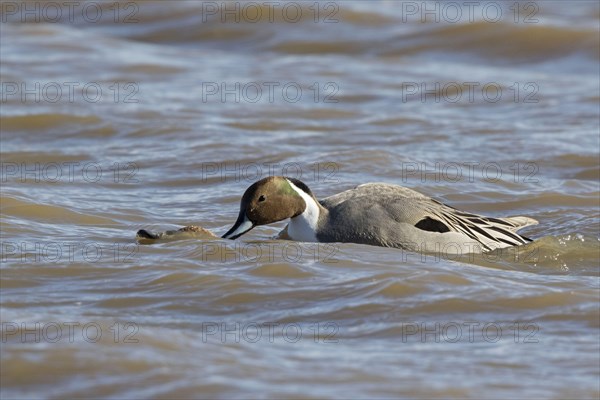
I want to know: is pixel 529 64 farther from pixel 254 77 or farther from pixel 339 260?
pixel 339 260

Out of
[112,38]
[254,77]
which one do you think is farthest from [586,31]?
[112,38]

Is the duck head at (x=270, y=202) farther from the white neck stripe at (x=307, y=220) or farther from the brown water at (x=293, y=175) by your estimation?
the brown water at (x=293, y=175)

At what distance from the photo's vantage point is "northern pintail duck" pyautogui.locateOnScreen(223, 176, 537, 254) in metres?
7.67

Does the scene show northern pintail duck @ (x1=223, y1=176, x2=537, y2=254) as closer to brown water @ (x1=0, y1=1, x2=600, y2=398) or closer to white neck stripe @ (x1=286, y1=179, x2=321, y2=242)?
white neck stripe @ (x1=286, y1=179, x2=321, y2=242)

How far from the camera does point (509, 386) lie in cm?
539

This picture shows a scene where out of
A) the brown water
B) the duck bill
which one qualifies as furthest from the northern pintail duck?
the brown water

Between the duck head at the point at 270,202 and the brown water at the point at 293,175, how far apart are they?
176mm

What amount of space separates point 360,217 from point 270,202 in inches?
22.6

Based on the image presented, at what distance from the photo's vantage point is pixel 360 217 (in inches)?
302

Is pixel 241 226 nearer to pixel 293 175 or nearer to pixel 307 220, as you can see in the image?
pixel 307 220

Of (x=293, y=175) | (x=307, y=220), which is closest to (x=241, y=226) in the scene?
(x=307, y=220)

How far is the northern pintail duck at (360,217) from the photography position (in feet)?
25.2

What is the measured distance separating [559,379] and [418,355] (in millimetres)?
682

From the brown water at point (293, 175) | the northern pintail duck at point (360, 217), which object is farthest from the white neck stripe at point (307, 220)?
the brown water at point (293, 175)
